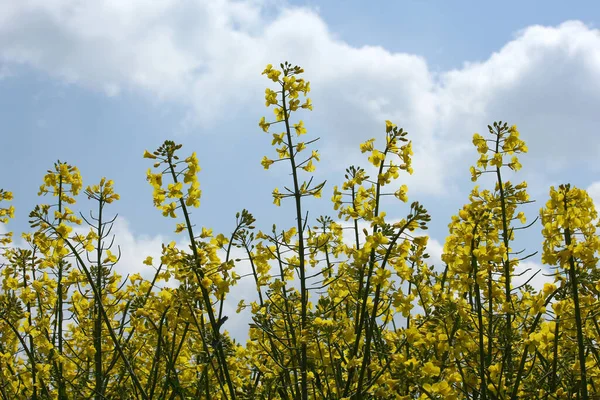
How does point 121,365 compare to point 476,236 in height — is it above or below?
below

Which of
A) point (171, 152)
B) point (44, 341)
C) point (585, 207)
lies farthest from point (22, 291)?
point (585, 207)

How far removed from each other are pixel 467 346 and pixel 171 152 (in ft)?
8.48

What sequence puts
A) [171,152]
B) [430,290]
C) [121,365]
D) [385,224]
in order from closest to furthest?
1. [385,224]
2. [171,152]
3. [430,290]
4. [121,365]

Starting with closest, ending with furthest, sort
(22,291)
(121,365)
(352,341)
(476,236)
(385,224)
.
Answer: (385,224)
(352,341)
(476,236)
(121,365)
(22,291)

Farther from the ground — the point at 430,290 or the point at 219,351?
the point at 430,290

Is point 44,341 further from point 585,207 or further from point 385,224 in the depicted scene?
point 585,207

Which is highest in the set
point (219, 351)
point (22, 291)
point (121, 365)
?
point (22, 291)

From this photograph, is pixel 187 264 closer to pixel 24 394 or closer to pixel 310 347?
pixel 310 347

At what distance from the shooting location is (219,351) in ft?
12.8

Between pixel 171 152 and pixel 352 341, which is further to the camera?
pixel 171 152

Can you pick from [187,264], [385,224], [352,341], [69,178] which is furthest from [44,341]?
[385,224]

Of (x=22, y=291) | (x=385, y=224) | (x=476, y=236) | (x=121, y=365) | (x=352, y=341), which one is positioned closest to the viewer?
(x=385, y=224)

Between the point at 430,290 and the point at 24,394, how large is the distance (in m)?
4.17

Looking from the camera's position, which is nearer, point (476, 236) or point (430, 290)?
point (476, 236)
